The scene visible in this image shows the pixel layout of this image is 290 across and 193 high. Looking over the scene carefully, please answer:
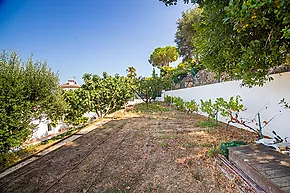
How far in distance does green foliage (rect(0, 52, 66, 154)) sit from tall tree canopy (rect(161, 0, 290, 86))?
519 centimetres

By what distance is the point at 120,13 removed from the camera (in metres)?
6.84

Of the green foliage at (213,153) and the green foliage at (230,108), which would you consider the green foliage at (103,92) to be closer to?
the green foliage at (230,108)

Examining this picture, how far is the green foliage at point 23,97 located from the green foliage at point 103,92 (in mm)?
2685

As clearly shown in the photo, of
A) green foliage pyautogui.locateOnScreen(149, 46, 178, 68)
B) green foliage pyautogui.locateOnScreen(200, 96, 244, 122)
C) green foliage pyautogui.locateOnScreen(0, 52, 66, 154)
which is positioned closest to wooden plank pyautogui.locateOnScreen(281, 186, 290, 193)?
green foliage pyautogui.locateOnScreen(200, 96, 244, 122)

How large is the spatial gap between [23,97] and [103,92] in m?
5.54

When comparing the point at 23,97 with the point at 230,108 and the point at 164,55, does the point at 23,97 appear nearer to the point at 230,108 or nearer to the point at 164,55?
the point at 230,108

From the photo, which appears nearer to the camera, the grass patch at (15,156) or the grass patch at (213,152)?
the grass patch at (213,152)

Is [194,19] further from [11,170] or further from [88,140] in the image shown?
[11,170]

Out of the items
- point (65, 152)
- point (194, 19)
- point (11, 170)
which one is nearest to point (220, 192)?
point (65, 152)

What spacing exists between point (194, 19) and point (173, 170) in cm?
1602

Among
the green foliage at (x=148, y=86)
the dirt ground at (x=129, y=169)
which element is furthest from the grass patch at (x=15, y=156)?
the green foliage at (x=148, y=86)

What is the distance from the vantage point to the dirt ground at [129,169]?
253cm

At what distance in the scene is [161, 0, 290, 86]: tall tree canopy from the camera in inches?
61.6

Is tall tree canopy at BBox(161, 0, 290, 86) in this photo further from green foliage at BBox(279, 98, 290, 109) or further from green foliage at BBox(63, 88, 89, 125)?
green foliage at BBox(63, 88, 89, 125)
